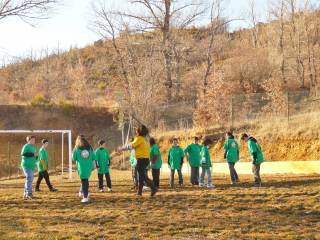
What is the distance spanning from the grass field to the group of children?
0.69 m

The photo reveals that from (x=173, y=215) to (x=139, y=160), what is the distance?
2914 mm

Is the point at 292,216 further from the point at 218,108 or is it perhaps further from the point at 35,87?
the point at 35,87

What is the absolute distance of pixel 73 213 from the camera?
469 inches

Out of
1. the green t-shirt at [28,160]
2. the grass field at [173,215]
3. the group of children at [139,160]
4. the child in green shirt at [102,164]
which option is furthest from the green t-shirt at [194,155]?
the green t-shirt at [28,160]

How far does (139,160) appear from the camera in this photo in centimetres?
1380

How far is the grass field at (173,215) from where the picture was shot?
9.52 metres

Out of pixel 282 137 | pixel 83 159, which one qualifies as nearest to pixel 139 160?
pixel 83 159

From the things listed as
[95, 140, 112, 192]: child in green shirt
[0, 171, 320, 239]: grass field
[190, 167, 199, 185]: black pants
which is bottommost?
[0, 171, 320, 239]: grass field

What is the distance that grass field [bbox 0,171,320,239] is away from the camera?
952cm

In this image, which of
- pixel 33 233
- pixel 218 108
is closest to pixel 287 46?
pixel 218 108

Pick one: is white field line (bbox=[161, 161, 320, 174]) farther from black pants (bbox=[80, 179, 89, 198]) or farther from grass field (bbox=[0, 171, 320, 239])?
black pants (bbox=[80, 179, 89, 198])

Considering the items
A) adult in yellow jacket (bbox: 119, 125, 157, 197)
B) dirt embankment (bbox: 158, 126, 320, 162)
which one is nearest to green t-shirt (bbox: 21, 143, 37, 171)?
adult in yellow jacket (bbox: 119, 125, 157, 197)

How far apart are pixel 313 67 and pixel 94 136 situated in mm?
22645

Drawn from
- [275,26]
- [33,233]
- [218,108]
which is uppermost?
[275,26]
